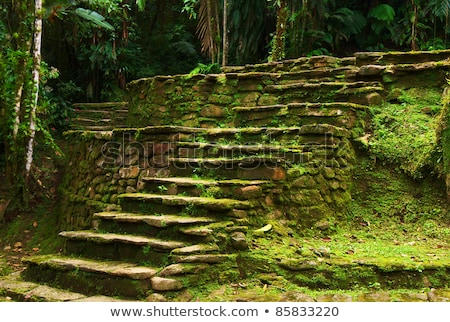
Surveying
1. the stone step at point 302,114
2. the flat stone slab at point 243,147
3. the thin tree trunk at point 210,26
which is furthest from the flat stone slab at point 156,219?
the thin tree trunk at point 210,26

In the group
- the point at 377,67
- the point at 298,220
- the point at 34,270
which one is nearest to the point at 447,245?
the point at 298,220

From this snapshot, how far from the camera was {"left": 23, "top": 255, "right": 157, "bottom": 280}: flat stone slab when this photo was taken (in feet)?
11.8

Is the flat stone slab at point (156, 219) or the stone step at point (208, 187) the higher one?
the stone step at point (208, 187)

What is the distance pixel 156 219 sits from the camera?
4.07 m

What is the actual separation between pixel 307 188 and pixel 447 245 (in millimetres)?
1291

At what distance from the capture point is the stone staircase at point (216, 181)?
12.5 feet

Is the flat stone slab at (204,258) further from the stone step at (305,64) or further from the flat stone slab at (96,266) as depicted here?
the stone step at (305,64)

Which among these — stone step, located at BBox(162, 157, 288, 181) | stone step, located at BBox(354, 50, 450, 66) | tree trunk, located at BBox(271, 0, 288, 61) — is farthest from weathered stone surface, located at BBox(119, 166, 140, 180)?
tree trunk, located at BBox(271, 0, 288, 61)

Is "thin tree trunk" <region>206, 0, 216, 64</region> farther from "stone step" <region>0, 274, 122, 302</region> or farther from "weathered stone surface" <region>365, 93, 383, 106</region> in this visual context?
"stone step" <region>0, 274, 122, 302</region>

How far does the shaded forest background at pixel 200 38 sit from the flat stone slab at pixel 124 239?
12.5 feet

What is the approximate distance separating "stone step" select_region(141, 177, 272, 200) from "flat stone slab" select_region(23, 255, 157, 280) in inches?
37.3

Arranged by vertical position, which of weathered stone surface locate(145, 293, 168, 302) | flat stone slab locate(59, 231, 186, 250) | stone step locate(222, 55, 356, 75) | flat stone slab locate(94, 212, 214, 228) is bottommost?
weathered stone surface locate(145, 293, 168, 302)

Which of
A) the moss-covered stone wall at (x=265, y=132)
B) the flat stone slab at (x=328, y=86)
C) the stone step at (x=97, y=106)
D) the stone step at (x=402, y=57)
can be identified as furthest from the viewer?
the stone step at (x=97, y=106)

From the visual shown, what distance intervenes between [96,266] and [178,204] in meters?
0.85
